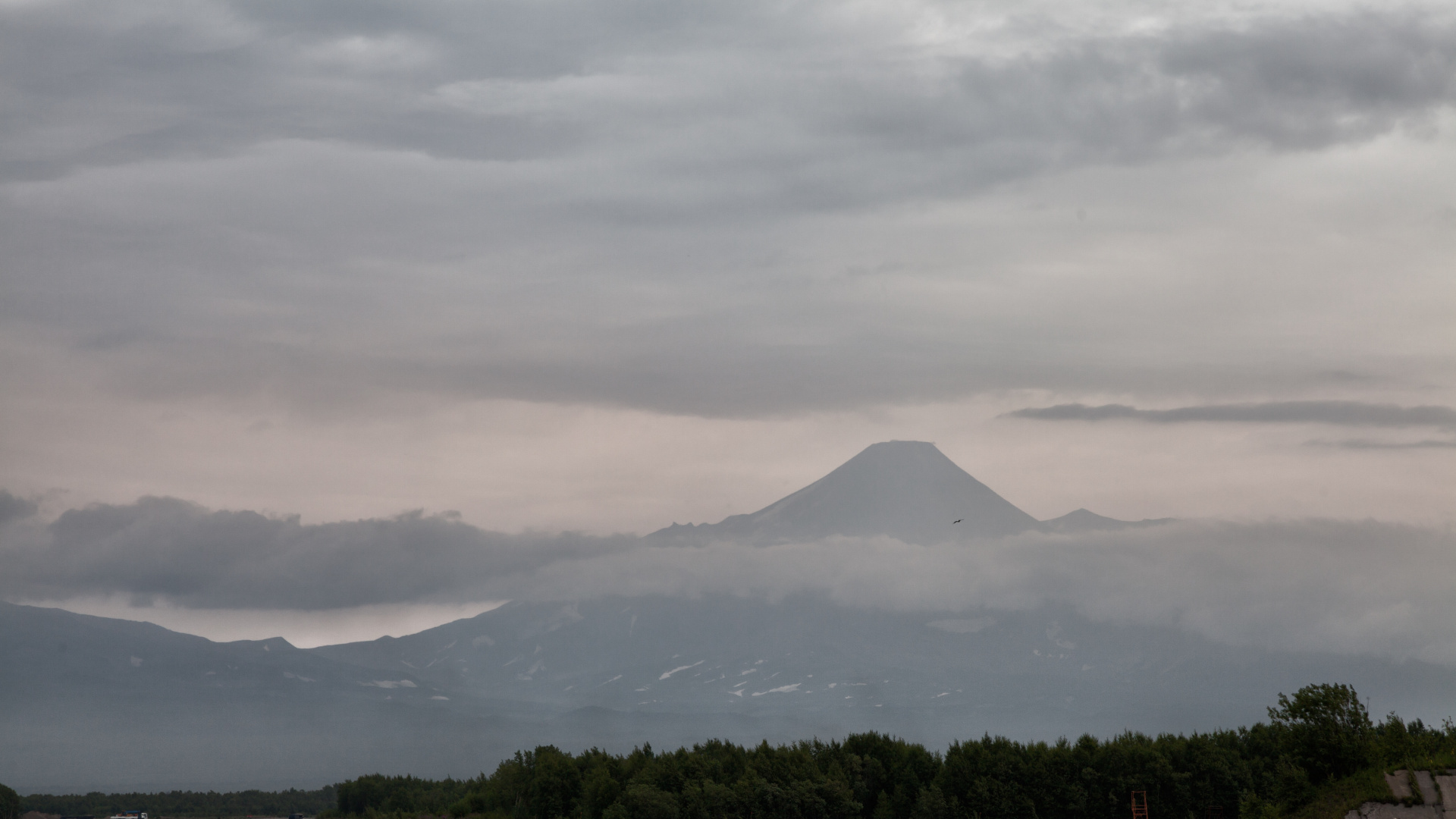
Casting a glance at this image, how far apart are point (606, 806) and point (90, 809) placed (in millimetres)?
139272

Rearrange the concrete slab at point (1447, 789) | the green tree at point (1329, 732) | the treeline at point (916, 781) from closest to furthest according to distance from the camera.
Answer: the concrete slab at point (1447, 789) → the green tree at point (1329, 732) → the treeline at point (916, 781)

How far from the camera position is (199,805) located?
181750 mm

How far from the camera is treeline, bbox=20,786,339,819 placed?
171 m

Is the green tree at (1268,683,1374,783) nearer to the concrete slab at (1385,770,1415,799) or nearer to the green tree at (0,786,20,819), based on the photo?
the concrete slab at (1385,770,1415,799)

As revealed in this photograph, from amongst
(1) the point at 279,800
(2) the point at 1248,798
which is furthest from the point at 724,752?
(1) the point at 279,800

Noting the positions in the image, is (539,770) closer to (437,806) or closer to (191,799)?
(437,806)

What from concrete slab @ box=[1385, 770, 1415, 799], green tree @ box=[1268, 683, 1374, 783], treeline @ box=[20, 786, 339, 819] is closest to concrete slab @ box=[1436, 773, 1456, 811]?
concrete slab @ box=[1385, 770, 1415, 799]

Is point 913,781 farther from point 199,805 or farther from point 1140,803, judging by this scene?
point 199,805

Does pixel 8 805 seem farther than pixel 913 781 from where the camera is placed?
Yes

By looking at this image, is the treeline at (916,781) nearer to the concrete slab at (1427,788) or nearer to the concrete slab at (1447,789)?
the concrete slab at (1427,788)

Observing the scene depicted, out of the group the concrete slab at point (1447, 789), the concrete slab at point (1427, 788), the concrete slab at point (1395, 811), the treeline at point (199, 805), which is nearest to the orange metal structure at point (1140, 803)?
the concrete slab at point (1395, 811)

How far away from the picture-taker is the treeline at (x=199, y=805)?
171 m

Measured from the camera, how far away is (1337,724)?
159ft

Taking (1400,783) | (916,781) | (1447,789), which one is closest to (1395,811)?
(1400,783)
